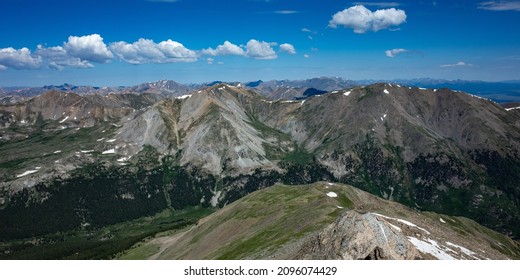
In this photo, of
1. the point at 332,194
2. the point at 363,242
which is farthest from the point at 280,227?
the point at 363,242

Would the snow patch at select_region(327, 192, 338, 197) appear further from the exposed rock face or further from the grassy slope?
the exposed rock face

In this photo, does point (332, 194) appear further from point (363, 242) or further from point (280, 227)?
point (363, 242)

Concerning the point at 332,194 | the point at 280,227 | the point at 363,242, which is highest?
the point at 363,242

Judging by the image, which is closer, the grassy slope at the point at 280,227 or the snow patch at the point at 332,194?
the grassy slope at the point at 280,227

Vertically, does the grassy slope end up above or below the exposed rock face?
below

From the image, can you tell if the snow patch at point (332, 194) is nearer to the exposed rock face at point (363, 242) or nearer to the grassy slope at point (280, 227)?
the grassy slope at point (280, 227)

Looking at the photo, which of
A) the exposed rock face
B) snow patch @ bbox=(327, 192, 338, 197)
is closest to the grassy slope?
snow patch @ bbox=(327, 192, 338, 197)

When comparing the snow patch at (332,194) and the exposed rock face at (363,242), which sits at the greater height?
the exposed rock face at (363,242)

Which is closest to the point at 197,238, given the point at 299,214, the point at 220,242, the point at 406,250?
the point at 220,242

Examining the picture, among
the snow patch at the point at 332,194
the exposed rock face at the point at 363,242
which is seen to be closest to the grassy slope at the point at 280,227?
the snow patch at the point at 332,194
